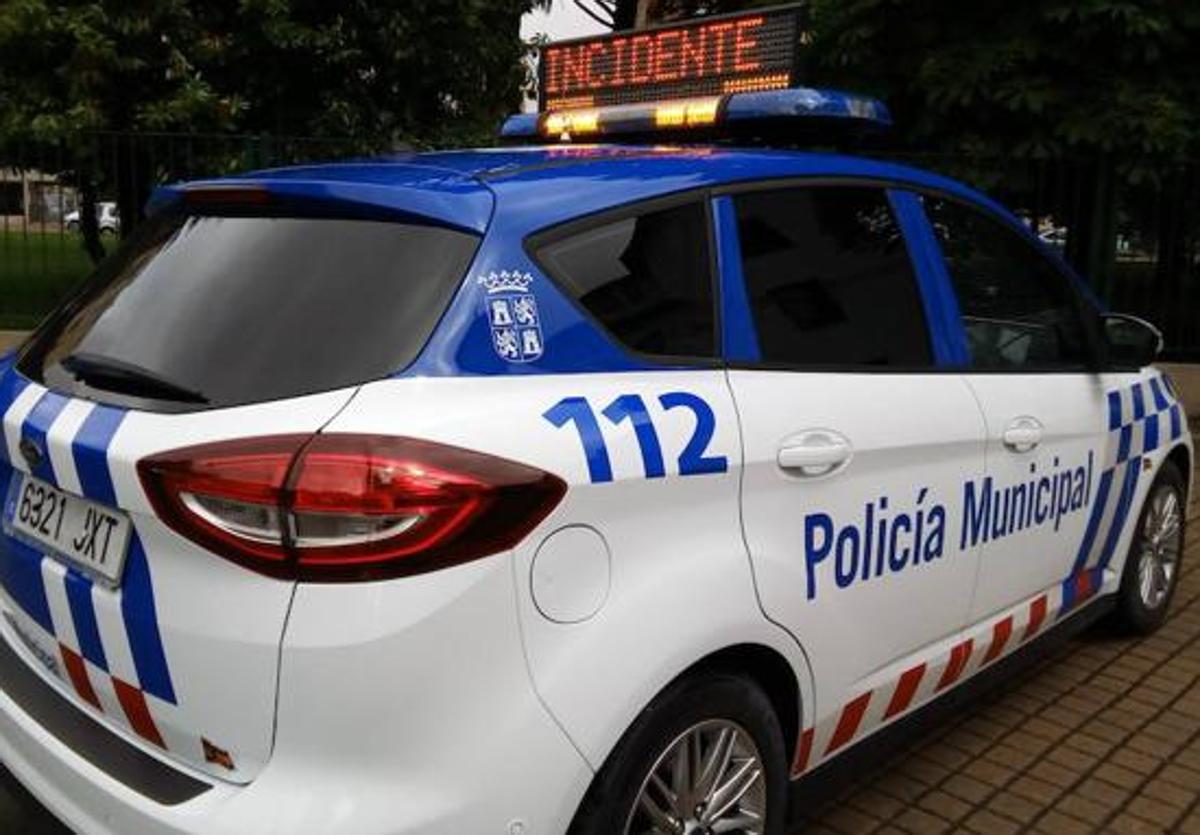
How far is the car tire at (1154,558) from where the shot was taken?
425 centimetres

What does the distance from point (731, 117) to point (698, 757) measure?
5.78 ft

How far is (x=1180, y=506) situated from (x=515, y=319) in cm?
358

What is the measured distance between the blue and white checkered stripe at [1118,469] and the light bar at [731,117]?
1.28 m

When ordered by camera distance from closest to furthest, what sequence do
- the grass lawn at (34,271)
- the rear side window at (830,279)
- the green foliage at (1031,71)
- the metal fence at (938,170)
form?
the rear side window at (830,279)
the green foliage at (1031,71)
the metal fence at (938,170)
the grass lawn at (34,271)

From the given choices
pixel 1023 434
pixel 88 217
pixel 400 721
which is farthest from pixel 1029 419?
pixel 88 217

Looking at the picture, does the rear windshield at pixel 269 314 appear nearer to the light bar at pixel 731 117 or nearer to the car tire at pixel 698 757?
the car tire at pixel 698 757

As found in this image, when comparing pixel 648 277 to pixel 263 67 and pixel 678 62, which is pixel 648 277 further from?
pixel 263 67

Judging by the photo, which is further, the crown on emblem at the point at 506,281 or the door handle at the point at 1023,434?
the door handle at the point at 1023,434

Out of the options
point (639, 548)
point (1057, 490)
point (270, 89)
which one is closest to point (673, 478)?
point (639, 548)

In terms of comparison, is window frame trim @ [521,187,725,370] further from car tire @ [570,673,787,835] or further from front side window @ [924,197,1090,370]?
front side window @ [924,197,1090,370]

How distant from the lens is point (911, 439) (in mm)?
2734

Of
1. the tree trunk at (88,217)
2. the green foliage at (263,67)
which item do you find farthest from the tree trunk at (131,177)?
the green foliage at (263,67)

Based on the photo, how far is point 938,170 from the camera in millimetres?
8625

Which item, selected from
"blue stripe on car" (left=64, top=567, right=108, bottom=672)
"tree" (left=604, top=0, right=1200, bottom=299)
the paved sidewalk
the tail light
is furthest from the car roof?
"tree" (left=604, top=0, right=1200, bottom=299)
